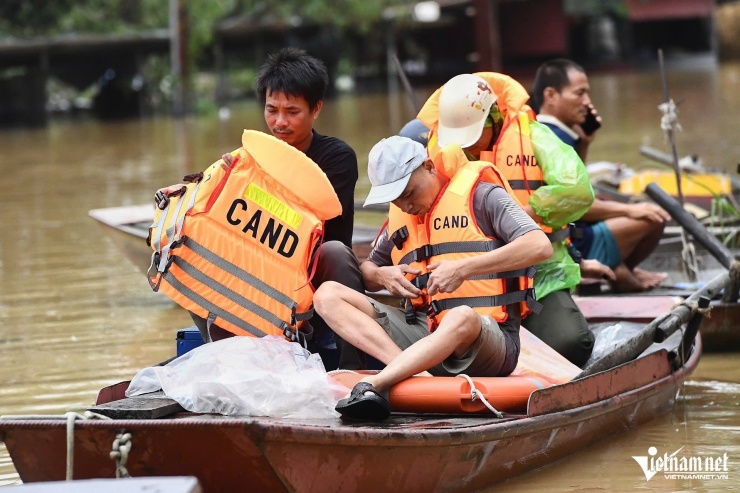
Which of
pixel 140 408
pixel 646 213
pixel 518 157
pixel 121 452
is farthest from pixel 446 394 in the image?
pixel 646 213

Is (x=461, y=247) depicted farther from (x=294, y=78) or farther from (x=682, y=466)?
(x=682, y=466)

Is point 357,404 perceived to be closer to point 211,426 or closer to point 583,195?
point 211,426

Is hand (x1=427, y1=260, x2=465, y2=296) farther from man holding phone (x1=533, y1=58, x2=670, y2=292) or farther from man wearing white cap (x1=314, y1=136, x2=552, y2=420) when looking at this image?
man holding phone (x1=533, y1=58, x2=670, y2=292)

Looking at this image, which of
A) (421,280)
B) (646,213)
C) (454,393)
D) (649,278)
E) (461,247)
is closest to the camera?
(454,393)

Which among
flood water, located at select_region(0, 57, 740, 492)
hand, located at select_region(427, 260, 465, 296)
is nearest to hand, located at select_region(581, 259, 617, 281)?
flood water, located at select_region(0, 57, 740, 492)

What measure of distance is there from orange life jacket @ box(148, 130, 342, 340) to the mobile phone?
97.1 inches

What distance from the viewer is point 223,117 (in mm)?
26031

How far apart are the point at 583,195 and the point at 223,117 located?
20828mm

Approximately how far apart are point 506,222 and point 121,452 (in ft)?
5.30

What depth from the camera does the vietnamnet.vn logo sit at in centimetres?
485

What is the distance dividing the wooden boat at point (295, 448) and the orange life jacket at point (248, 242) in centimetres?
45

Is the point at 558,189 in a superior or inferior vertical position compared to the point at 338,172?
inferior

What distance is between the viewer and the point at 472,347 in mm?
4617

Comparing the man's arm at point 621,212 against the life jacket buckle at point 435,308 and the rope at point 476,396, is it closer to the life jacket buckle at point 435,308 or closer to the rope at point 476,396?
the life jacket buckle at point 435,308
